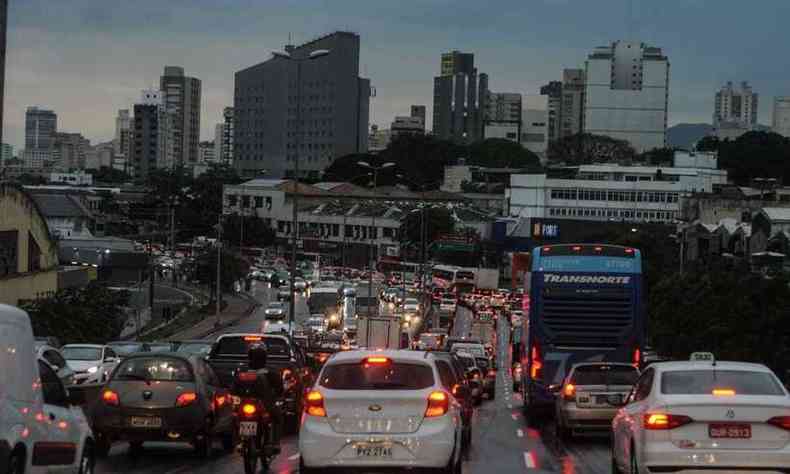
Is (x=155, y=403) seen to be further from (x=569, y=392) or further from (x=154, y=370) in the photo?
(x=569, y=392)

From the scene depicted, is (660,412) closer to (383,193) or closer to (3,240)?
(3,240)

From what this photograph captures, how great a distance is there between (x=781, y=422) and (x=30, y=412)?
23.9 feet

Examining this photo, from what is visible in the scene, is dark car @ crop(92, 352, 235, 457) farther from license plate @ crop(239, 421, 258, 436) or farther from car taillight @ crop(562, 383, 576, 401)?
car taillight @ crop(562, 383, 576, 401)

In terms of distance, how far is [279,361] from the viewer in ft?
92.3

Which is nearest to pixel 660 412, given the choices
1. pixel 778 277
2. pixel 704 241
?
pixel 778 277

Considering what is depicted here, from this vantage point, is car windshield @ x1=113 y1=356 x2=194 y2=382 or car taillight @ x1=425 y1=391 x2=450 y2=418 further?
car windshield @ x1=113 y1=356 x2=194 y2=382

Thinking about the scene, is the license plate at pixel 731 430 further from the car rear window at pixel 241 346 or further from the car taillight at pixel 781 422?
the car rear window at pixel 241 346

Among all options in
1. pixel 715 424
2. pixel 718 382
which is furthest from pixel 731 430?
pixel 718 382

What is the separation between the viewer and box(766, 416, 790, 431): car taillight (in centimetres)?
1523

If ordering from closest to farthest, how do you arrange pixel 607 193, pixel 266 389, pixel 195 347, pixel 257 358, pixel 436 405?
1. pixel 436 405
2. pixel 266 389
3. pixel 257 358
4. pixel 195 347
5. pixel 607 193

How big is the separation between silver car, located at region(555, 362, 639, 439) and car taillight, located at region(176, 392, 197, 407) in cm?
885

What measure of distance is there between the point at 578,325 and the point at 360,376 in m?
16.2

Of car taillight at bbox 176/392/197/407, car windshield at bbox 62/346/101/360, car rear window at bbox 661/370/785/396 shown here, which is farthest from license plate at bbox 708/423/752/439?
car windshield at bbox 62/346/101/360

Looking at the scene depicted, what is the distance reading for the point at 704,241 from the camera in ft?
319
